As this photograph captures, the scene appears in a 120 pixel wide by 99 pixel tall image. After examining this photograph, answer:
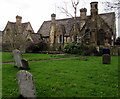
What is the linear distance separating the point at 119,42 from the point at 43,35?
2388 centimetres

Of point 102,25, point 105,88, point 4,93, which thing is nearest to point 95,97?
point 105,88

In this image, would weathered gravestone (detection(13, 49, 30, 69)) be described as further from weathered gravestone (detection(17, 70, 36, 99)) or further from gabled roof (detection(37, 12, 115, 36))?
gabled roof (detection(37, 12, 115, 36))

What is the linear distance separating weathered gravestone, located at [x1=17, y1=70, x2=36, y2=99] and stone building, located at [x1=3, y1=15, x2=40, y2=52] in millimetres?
21533

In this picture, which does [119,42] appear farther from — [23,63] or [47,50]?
[23,63]

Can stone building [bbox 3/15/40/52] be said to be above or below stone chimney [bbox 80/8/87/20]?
below

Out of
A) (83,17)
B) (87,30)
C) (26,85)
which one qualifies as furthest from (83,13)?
(26,85)

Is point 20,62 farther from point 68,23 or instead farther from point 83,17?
point 68,23

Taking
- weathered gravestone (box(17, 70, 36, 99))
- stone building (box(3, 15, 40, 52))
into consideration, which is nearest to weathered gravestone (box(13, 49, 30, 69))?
weathered gravestone (box(17, 70, 36, 99))

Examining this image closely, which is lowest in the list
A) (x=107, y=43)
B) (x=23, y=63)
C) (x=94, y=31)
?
(x=23, y=63)

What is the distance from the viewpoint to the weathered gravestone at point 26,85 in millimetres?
5953

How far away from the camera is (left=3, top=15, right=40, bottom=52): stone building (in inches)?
1093

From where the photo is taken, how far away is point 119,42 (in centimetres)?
4534

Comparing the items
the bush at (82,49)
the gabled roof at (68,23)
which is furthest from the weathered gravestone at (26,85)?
the gabled roof at (68,23)

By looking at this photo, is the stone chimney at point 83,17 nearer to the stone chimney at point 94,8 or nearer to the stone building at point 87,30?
the stone building at point 87,30
